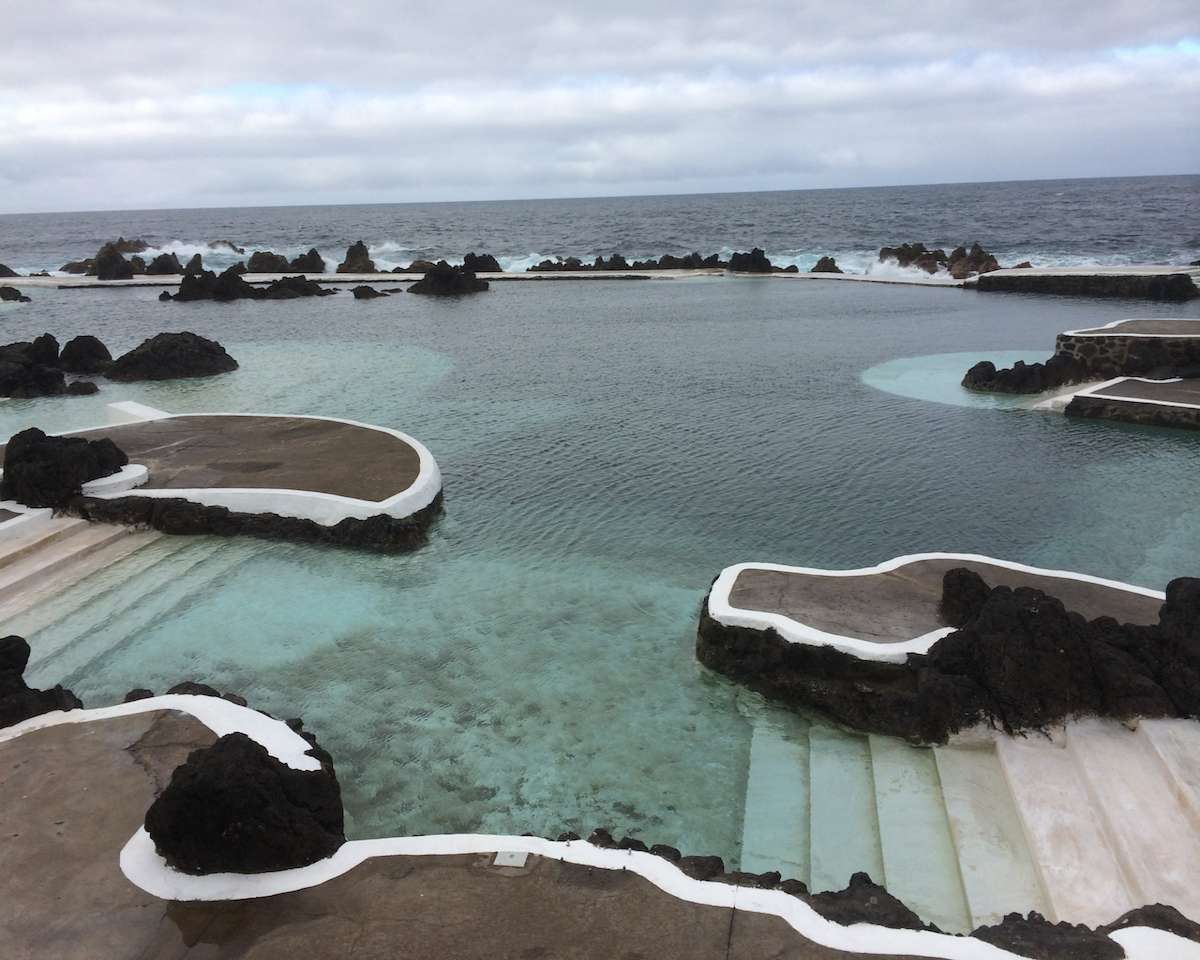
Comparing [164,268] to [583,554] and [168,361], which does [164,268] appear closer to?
[168,361]

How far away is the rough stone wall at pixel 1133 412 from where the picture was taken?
1419cm

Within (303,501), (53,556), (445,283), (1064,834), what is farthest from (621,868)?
(445,283)

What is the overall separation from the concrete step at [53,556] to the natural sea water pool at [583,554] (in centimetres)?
77

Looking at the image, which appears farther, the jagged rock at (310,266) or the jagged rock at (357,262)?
the jagged rock at (357,262)

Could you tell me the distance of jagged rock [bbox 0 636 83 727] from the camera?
616 centimetres

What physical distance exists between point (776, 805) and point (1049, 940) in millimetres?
2203

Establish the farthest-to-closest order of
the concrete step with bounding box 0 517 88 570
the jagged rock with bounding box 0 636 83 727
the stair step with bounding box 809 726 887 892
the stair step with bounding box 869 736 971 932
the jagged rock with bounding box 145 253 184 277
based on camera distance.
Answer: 1. the jagged rock with bounding box 145 253 184 277
2. the concrete step with bounding box 0 517 88 570
3. the jagged rock with bounding box 0 636 83 727
4. the stair step with bounding box 809 726 887 892
5. the stair step with bounding box 869 736 971 932

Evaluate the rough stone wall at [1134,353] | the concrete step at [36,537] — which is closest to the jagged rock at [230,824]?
the concrete step at [36,537]

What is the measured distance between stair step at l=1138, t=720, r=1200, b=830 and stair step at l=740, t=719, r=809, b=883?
7.40ft

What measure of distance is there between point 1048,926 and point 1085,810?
1456mm

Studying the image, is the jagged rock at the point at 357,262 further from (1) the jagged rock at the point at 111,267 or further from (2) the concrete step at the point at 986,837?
(2) the concrete step at the point at 986,837

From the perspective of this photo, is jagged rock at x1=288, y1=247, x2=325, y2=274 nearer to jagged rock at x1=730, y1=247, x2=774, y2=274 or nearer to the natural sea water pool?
jagged rock at x1=730, y1=247, x2=774, y2=274

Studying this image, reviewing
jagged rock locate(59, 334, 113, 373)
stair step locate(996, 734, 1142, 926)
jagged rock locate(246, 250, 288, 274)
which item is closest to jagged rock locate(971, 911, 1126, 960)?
stair step locate(996, 734, 1142, 926)

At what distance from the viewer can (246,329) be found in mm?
28453
